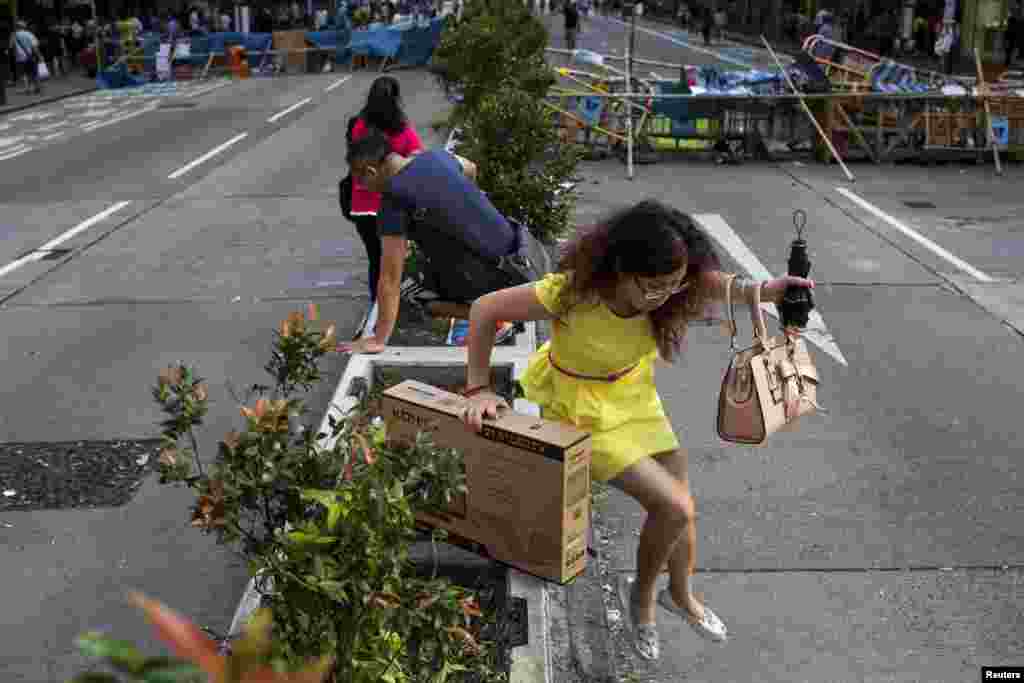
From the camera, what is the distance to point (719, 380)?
7.80 meters

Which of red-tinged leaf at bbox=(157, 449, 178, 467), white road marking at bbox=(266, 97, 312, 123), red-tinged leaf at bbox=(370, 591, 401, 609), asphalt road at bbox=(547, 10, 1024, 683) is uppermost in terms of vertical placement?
red-tinged leaf at bbox=(157, 449, 178, 467)

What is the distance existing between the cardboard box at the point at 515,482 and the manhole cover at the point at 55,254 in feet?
26.6

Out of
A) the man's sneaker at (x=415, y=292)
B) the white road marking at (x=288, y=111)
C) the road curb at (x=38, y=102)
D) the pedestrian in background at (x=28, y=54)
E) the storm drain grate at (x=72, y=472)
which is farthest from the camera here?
the pedestrian in background at (x=28, y=54)

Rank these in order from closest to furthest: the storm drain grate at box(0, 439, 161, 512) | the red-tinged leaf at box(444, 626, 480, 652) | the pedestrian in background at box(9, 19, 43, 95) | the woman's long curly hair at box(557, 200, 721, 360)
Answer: the red-tinged leaf at box(444, 626, 480, 652), the woman's long curly hair at box(557, 200, 721, 360), the storm drain grate at box(0, 439, 161, 512), the pedestrian in background at box(9, 19, 43, 95)

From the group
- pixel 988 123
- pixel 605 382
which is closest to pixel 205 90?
pixel 988 123

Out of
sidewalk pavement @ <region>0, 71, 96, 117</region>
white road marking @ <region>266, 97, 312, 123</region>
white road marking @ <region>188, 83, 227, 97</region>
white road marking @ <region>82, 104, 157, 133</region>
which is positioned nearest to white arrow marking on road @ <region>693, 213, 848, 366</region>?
white road marking @ <region>266, 97, 312, 123</region>

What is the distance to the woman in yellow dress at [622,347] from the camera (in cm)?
379

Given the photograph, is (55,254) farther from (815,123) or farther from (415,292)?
(815,123)

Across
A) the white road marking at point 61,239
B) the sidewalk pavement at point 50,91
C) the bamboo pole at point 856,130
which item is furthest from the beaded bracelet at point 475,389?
the sidewalk pavement at point 50,91

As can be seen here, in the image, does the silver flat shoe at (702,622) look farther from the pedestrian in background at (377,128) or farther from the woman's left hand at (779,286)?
the pedestrian in background at (377,128)

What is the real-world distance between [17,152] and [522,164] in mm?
13393

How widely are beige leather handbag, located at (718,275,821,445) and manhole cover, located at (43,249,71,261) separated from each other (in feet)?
29.5

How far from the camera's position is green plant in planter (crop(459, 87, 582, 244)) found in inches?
350

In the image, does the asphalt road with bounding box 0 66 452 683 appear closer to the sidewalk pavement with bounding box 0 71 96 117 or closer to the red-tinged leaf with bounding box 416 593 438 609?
the red-tinged leaf with bounding box 416 593 438 609
